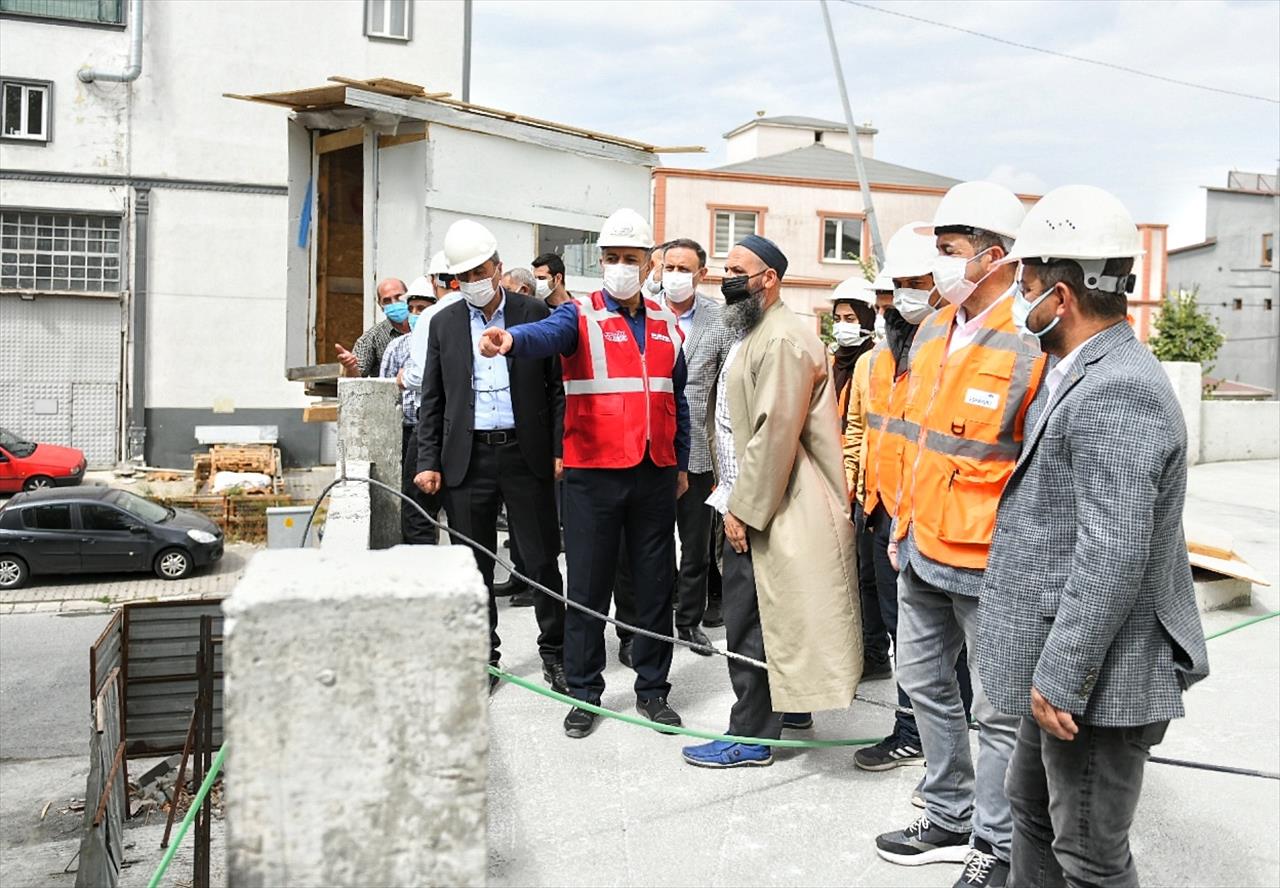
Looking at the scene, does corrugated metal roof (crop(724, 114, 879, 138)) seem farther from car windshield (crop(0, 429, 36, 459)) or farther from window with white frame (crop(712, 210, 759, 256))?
car windshield (crop(0, 429, 36, 459))

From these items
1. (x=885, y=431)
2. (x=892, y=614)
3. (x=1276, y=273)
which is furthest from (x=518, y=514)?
(x=1276, y=273)

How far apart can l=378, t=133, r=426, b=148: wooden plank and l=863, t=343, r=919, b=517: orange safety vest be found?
5355 millimetres

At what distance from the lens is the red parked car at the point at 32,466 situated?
2167cm

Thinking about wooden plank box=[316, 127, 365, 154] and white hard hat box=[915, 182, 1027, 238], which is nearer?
white hard hat box=[915, 182, 1027, 238]

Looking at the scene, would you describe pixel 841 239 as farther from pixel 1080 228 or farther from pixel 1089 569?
pixel 1089 569

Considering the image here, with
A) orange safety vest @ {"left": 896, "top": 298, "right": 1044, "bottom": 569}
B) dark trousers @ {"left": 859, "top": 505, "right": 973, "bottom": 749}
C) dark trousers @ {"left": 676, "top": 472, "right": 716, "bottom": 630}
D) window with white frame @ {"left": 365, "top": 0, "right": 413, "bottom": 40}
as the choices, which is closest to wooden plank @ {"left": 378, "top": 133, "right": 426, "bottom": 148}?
dark trousers @ {"left": 676, "top": 472, "right": 716, "bottom": 630}

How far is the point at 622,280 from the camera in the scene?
4.99 meters

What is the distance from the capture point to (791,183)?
123 feet

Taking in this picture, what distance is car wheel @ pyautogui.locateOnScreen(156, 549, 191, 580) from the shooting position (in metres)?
17.0

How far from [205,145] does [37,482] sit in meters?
8.53

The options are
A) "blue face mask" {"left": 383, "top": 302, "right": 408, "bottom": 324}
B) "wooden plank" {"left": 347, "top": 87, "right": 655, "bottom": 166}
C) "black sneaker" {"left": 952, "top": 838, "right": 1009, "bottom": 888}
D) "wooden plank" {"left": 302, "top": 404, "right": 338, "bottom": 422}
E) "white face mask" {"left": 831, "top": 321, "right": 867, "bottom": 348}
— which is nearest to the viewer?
"black sneaker" {"left": 952, "top": 838, "right": 1009, "bottom": 888}

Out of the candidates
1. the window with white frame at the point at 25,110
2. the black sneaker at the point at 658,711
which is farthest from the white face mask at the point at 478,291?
the window with white frame at the point at 25,110

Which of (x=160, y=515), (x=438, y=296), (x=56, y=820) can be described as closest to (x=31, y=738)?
(x=56, y=820)

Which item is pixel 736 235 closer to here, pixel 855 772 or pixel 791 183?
pixel 791 183
